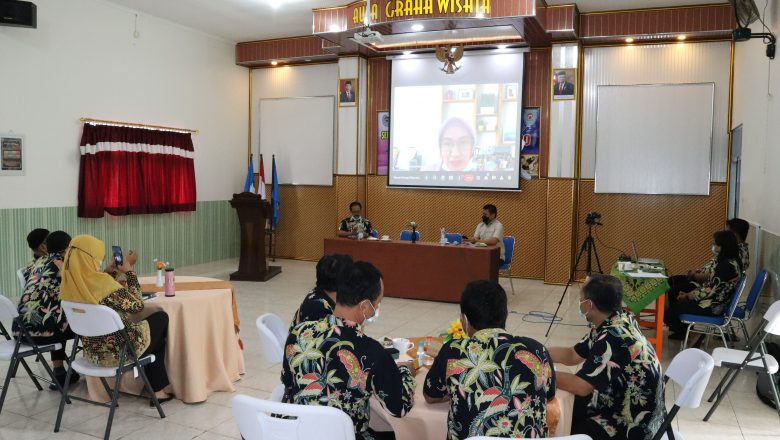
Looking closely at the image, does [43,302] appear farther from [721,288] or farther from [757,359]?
[721,288]

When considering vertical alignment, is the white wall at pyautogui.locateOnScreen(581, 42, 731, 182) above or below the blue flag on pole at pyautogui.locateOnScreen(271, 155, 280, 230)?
above

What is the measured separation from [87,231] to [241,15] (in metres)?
3.94

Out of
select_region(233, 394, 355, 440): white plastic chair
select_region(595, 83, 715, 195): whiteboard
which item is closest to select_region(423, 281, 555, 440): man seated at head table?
select_region(233, 394, 355, 440): white plastic chair

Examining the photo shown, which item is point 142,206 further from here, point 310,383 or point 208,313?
point 310,383

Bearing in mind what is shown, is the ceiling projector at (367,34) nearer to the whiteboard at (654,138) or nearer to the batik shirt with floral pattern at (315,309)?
the whiteboard at (654,138)

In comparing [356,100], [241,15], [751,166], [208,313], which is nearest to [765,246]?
[751,166]

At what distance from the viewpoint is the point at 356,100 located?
10.4 meters

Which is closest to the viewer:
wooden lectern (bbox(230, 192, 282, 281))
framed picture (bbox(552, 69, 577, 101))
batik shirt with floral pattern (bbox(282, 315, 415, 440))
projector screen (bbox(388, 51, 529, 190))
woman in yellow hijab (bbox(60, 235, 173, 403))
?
batik shirt with floral pattern (bbox(282, 315, 415, 440))

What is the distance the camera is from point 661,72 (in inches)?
352

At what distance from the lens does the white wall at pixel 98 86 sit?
7.52m

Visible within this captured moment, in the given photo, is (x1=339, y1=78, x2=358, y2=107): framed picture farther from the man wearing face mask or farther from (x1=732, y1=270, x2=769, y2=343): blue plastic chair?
(x1=732, y1=270, x2=769, y2=343): blue plastic chair

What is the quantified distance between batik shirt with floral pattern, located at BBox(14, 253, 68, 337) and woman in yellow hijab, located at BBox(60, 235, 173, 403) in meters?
0.47

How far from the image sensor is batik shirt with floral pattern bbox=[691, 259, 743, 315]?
5324mm

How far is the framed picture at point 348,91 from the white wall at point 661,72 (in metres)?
3.76
